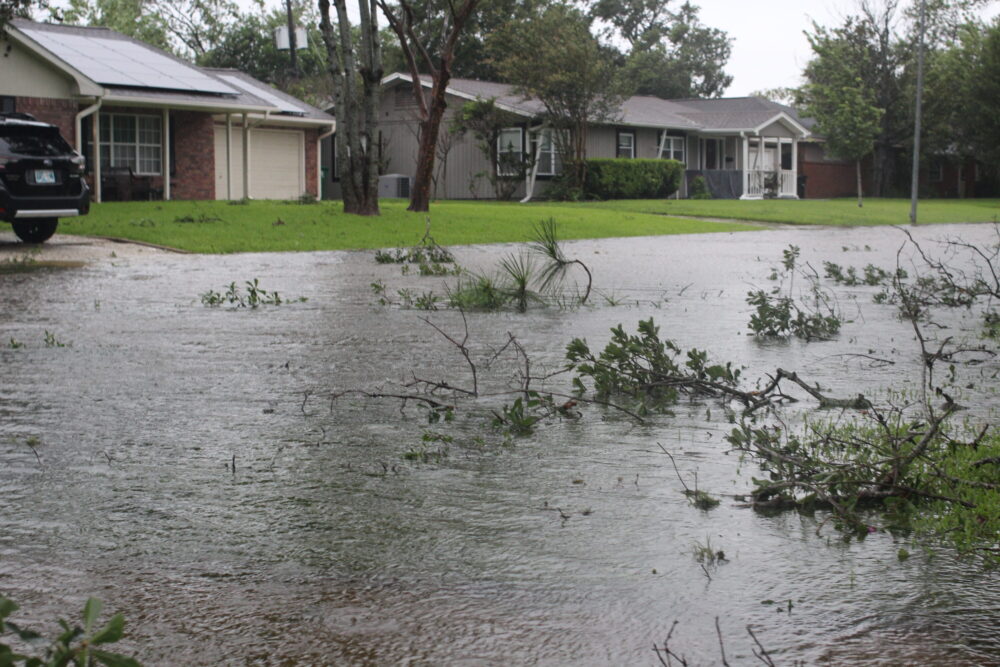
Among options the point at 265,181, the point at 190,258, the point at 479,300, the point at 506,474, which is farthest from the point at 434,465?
the point at 265,181

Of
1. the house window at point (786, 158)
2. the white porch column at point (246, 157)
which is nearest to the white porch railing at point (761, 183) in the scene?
the house window at point (786, 158)

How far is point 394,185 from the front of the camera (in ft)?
135

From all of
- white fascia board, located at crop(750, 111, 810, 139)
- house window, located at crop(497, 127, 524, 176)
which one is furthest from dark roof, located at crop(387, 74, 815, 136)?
house window, located at crop(497, 127, 524, 176)

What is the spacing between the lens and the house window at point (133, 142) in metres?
31.3

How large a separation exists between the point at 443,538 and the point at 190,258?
45.0ft

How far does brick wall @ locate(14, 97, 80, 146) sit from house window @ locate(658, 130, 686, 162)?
82.6 feet

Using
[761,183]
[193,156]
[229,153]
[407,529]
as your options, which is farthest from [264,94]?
[407,529]

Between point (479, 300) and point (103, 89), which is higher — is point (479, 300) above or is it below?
below

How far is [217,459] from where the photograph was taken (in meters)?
5.00

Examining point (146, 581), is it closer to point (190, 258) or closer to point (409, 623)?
point (409, 623)

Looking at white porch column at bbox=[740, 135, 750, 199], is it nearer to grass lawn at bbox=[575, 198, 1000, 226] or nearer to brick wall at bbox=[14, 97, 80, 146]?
grass lawn at bbox=[575, 198, 1000, 226]

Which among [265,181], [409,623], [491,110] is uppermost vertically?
[491,110]

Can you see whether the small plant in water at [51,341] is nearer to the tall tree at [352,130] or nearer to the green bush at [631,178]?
the tall tree at [352,130]

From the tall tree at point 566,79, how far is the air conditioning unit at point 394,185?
503cm
